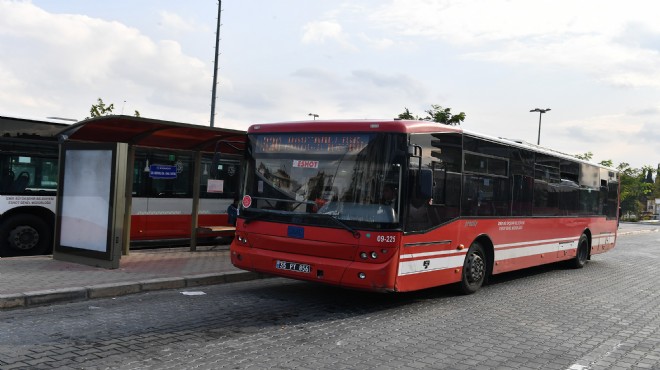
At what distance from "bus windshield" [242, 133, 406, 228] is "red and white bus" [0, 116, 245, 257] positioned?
1743mm

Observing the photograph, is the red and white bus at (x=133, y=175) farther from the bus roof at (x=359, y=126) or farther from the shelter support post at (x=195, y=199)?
the bus roof at (x=359, y=126)

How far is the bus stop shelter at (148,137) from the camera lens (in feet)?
35.8

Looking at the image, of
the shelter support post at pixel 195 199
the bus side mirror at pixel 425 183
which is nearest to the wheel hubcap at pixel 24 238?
the shelter support post at pixel 195 199

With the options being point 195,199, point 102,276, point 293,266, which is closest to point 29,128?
point 195,199

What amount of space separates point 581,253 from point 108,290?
38.1ft

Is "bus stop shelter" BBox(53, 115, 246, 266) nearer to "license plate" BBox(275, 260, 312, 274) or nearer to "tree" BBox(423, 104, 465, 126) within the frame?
"license plate" BBox(275, 260, 312, 274)

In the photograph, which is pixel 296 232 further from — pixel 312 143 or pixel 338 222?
pixel 312 143

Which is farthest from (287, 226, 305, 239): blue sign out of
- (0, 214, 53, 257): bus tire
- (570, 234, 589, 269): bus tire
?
(570, 234, 589, 269): bus tire

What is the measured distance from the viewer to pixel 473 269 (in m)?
10.1

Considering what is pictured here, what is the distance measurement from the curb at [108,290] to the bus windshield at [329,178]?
1655 millimetres

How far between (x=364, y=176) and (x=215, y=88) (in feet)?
68.7

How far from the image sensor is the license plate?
8.32 m

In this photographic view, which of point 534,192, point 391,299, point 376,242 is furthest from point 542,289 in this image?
point 376,242

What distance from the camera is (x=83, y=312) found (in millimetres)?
7535
